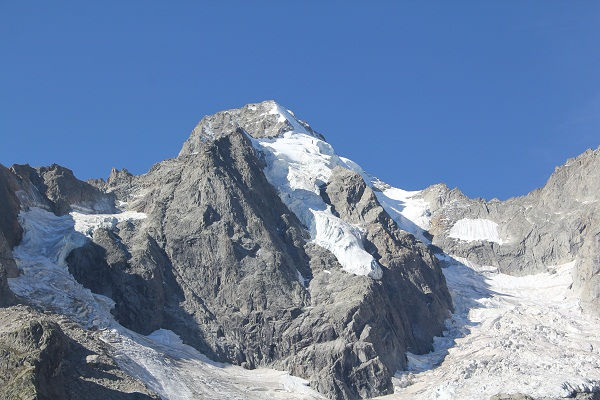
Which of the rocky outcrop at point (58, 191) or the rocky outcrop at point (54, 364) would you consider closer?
the rocky outcrop at point (54, 364)

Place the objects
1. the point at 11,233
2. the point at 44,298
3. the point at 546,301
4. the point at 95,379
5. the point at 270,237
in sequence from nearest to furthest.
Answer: the point at 95,379 → the point at 44,298 → the point at 11,233 → the point at 270,237 → the point at 546,301

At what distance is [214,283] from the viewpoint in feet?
553

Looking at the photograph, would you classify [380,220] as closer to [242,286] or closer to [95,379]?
[242,286]

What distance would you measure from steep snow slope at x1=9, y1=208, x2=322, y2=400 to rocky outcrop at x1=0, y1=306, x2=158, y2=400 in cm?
475

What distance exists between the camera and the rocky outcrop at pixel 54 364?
10469 cm

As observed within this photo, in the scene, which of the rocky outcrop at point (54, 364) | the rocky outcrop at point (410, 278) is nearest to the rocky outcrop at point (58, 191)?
the rocky outcrop at point (54, 364)

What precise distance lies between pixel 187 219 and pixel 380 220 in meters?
36.6

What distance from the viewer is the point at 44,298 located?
5753 inches

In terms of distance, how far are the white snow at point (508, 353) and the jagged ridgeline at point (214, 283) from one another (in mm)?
3362

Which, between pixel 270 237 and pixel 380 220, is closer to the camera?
pixel 270 237

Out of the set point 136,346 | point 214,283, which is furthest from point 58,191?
point 136,346

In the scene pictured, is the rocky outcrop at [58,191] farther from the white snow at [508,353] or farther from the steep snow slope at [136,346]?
the white snow at [508,353]

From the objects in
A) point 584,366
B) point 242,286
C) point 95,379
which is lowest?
point 95,379

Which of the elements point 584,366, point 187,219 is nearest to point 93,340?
point 187,219
